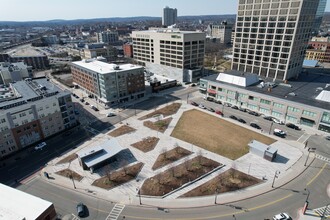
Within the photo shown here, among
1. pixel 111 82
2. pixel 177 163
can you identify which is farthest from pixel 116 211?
pixel 111 82

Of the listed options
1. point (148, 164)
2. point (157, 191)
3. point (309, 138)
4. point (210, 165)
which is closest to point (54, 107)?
point (148, 164)

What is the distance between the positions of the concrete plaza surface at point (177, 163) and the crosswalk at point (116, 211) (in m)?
1.46

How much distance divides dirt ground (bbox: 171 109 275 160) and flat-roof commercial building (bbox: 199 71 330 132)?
55.5 ft

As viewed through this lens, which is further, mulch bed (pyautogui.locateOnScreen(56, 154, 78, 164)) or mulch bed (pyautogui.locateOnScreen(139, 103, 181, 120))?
mulch bed (pyautogui.locateOnScreen(139, 103, 181, 120))

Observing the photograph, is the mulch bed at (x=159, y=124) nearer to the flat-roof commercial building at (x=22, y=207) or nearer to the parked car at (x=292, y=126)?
the parked car at (x=292, y=126)

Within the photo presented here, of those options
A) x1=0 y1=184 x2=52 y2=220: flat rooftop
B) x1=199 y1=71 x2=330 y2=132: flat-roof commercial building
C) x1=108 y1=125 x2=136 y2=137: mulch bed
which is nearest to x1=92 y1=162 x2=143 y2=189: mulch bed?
x1=0 y1=184 x2=52 y2=220: flat rooftop

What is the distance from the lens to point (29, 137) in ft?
233

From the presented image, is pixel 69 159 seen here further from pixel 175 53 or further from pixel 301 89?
pixel 301 89

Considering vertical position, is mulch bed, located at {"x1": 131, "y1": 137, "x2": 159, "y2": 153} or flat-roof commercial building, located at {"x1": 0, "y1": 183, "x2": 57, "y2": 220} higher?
flat-roof commercial building, located at {"x1": 0, "y1": 183, "x2": 57, "y2": 220}

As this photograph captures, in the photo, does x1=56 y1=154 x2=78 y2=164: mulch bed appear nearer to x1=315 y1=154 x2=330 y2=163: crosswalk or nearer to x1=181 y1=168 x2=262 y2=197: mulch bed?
x1=181 y1=168 x2=262 y2=197: mulch bed

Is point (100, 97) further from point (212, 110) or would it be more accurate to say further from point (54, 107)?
point (212, 110)

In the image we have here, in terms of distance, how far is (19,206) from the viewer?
40531 millimetres

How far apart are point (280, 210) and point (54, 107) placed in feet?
243

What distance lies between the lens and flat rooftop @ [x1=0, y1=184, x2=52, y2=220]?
3869 cm
